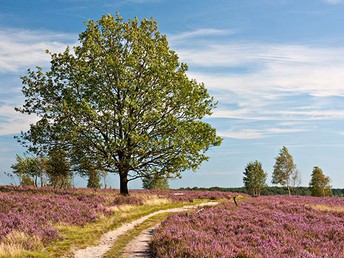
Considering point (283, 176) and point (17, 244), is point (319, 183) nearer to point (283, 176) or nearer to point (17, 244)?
point (283, 176)

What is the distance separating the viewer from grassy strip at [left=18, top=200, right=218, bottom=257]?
14127 millimetres

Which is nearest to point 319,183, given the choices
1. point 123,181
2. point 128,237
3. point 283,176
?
point 283,176

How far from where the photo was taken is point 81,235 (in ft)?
56.1

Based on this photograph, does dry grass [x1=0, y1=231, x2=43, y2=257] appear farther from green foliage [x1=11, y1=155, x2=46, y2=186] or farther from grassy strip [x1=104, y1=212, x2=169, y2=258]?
green foliage [x1=11, y1=155, x2=46, y2=186]

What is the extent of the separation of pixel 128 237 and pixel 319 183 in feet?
216

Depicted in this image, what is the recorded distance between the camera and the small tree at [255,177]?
7506 centimetres

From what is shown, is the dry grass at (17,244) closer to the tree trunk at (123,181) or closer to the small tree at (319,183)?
the tree trunk at (123,181)

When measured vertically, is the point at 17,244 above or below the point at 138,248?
above

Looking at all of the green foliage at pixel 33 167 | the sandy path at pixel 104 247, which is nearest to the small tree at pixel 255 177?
the green foliage at pixel 33 167

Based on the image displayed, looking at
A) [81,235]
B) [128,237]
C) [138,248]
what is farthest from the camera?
[128,237]

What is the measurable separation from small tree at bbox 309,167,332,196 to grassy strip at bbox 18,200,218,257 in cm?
5825

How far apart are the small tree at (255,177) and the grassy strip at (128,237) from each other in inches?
2109

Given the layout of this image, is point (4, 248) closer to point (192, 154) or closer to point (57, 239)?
point (57, 239)

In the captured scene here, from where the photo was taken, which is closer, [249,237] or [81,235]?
[249,237]
